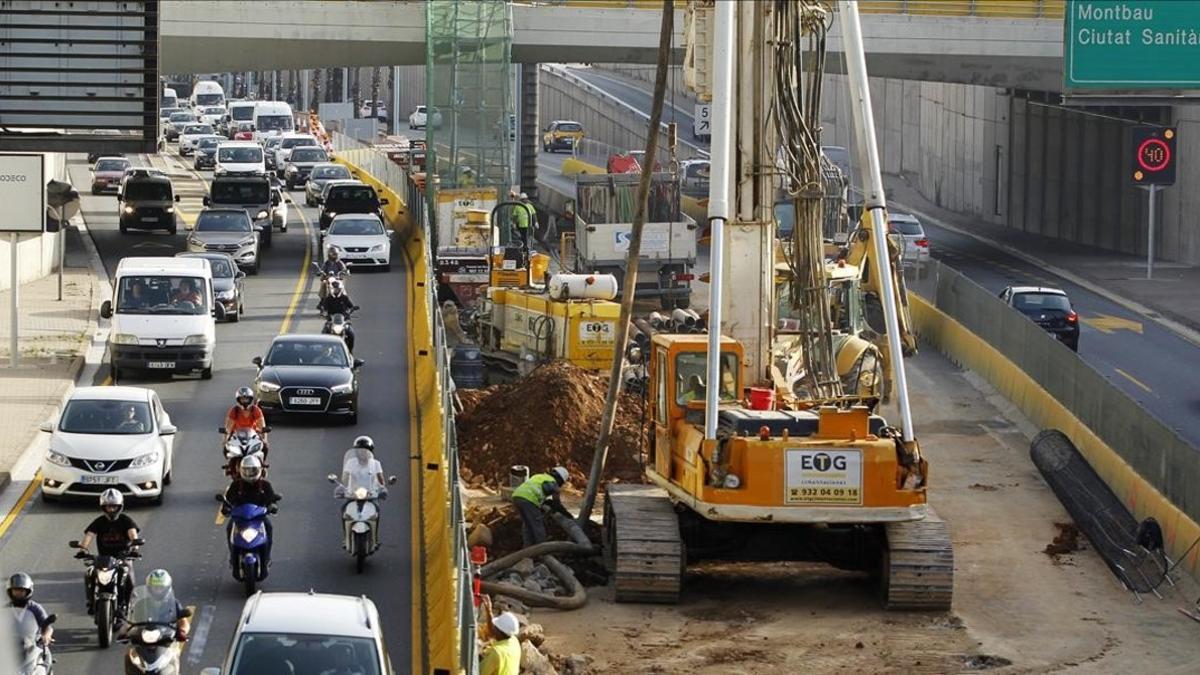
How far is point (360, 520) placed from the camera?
23.8 metres

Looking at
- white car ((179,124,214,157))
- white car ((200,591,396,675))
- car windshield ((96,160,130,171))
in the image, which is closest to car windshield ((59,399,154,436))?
white car ((200,591,396,675))

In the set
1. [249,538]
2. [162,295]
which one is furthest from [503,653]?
[162,295]

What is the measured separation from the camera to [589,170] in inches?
3656

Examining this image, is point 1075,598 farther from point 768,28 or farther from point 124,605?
point 124,605

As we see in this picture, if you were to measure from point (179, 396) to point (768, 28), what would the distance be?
42.3 feet

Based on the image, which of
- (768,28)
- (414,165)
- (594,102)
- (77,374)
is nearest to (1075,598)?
(768,28)

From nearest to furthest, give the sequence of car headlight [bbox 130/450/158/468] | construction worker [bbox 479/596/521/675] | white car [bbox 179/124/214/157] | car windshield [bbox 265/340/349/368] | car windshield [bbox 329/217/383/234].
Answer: construction worker [bbox 479/596/521/675] → car headlight [bbox 130/450/158/468] → car windshield [bbox 265/340/349/368] → car windshield [bbox 329/217/383/234] → white car [bbox 179/124/214/157]

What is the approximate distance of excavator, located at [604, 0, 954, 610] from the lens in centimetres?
2422

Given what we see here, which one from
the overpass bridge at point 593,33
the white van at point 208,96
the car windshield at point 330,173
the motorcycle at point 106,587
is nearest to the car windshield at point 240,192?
the overpass bridge at point 593,33

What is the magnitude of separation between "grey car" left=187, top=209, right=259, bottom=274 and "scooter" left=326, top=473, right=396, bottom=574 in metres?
26.7

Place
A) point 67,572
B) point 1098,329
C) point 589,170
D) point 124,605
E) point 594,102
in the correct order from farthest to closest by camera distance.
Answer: point 594,102, point 589,170, point 1098,329, point 67,572, point 124,605

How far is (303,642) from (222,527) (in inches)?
427

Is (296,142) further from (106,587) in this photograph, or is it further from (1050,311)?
(106,587)

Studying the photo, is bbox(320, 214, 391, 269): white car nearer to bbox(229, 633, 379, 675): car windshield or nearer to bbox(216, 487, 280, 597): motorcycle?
bbox(216, 487, 280, 597): motorcycle
